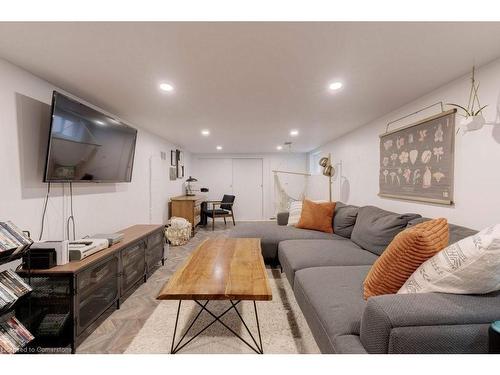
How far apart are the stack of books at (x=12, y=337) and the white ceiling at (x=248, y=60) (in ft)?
5.28

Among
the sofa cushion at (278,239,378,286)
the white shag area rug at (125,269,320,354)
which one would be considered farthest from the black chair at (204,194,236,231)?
the white shag area rug at (125,269,320,354)

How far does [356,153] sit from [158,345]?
3.47m

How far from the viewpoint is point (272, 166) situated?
6.48 metres

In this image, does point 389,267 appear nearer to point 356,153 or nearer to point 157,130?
point 356,153

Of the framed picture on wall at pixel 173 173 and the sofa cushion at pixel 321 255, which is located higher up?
the framed picture on wall at pixel 173 173

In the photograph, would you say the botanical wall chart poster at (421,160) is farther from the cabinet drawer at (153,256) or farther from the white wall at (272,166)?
the white wall at (272,166)

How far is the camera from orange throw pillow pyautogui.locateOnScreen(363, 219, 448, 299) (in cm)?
108

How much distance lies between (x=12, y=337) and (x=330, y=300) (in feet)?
5.82

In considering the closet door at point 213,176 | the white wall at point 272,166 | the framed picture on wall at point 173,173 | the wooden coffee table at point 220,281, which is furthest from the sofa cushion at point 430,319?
the closet door at point 213,176

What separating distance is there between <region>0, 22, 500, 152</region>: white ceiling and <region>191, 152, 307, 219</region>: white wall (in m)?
3.97

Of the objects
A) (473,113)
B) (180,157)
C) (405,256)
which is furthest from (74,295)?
(180,157)

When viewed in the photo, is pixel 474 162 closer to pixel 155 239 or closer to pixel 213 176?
pixel 155 239

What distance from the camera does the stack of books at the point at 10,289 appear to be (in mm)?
1159
